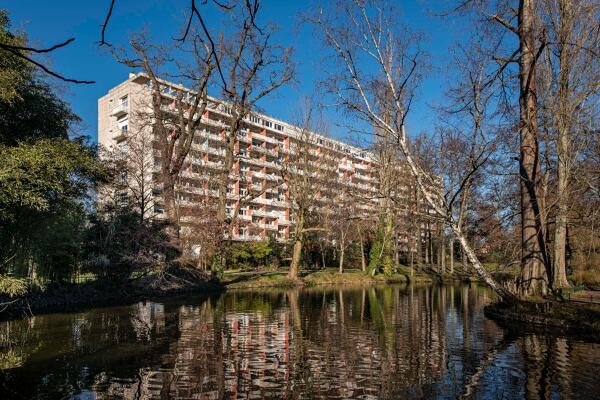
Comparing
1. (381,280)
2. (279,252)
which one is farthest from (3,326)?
(279,252)

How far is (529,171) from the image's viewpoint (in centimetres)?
1600

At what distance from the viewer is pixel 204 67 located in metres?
29.4

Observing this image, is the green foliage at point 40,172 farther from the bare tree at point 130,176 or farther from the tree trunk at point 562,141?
the tree trunk at point 562,141

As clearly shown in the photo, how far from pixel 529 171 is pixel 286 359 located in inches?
446

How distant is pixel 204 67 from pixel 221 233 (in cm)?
1080

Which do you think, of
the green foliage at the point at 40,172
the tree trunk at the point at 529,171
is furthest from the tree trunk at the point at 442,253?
the green foliage at the point at 40,172

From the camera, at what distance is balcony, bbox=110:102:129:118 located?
6206 cm

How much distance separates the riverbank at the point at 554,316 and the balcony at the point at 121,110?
189ft

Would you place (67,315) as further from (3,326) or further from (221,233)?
(221,233)

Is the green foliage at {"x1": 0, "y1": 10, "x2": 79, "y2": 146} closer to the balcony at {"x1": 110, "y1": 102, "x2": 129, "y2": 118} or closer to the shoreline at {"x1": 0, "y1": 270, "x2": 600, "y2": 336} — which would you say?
the shoreline at {"x1": 0, "y1": 270, "x2": 600, "y2": 336}

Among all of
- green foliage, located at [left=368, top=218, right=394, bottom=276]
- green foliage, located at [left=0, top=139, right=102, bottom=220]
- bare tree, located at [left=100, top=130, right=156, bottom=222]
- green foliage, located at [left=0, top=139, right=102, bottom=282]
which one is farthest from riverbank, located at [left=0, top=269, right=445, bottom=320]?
bare tree, located at [left=100, top=130, right=156, bottom=222]

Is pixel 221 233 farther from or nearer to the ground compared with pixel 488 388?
farther from the ground

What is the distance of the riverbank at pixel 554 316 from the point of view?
12.7m

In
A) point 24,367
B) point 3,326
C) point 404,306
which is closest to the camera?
point 24,367
